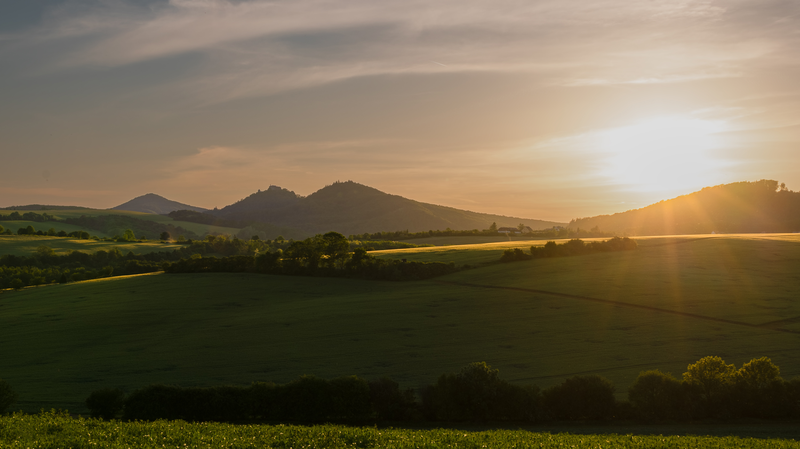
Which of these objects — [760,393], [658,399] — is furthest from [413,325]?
[760,393]

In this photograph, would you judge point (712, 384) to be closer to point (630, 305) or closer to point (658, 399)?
point (658, 399)

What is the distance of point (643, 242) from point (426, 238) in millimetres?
70993

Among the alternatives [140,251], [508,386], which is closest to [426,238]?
[140,251]

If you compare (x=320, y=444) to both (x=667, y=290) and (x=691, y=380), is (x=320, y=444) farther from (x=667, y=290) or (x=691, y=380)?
(x=667, y=290)

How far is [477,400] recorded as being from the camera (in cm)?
2942

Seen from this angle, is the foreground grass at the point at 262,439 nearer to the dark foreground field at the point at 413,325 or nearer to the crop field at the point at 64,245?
the dark foreground field at the point at 413,325

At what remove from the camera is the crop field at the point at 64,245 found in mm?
138125

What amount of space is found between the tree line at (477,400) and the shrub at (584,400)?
55 millimetres

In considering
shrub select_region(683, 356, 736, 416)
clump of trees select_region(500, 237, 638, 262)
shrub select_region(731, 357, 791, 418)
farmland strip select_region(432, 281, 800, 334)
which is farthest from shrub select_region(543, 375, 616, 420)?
clump of trees select_region(500, 237, 638, 262)

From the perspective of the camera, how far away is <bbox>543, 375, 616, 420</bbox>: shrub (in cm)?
2916

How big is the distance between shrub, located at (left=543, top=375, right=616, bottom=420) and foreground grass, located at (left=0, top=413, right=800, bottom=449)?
29.9 feet

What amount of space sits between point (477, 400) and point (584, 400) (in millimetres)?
6184

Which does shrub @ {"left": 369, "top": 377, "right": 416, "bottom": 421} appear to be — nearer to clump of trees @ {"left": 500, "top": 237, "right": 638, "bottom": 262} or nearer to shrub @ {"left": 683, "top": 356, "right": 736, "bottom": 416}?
shrub @ {"left": 683, "top": 356, "right": 736, "bottom": 416}

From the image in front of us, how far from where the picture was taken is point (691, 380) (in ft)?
97.2
